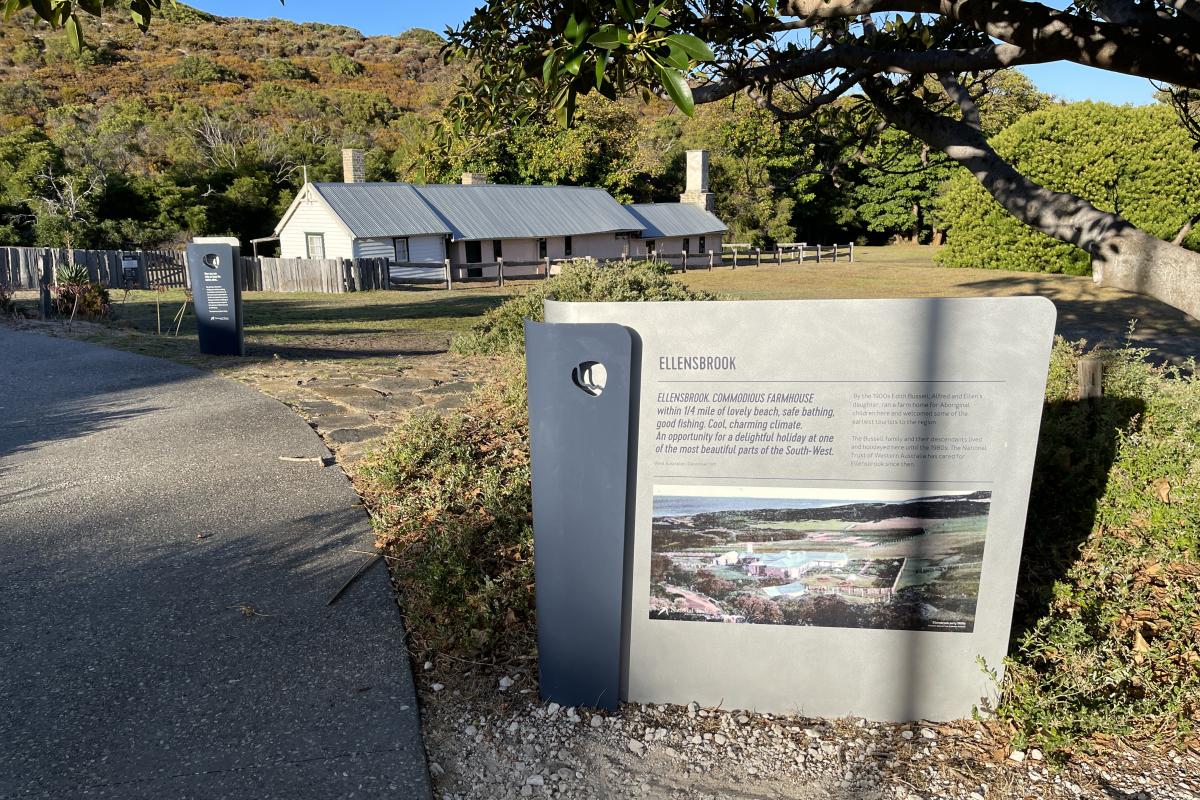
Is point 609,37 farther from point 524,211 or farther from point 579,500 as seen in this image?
point 524,211

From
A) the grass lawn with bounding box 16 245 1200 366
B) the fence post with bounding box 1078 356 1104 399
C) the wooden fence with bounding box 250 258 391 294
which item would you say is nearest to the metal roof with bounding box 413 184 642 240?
the grass lawn with bounding box 16 245 1200 366

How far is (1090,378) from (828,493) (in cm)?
290

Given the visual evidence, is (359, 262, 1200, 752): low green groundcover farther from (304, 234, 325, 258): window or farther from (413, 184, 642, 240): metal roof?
(413, 184, 642, 240): metal roof

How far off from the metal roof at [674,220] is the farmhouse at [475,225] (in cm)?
7

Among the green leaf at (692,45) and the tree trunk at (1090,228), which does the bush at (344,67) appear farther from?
the green leaf at (692,45)

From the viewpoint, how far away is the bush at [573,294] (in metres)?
9.41

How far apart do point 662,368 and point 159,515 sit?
11.8ft

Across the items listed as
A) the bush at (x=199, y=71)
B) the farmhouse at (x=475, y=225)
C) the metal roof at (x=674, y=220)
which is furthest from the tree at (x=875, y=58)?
the bush at (x=199, y=71)

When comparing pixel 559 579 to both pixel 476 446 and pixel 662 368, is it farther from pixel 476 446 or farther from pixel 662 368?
pixel 476 446

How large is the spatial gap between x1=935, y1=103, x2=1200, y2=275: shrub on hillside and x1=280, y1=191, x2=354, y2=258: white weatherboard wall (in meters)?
24.0

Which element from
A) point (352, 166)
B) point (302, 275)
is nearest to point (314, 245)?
point (352, 166)

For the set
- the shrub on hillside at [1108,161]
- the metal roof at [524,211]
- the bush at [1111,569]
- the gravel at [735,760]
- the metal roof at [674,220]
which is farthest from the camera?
the metal roof at [674,220]

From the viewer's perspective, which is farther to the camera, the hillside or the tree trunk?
the hillside

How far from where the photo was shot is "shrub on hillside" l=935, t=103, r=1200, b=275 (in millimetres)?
24562
